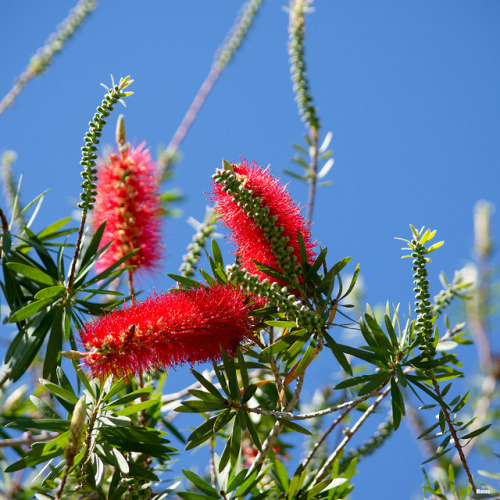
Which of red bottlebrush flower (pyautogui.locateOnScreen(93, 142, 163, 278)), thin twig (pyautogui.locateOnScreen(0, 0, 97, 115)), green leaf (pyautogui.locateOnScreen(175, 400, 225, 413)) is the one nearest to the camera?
green leaf (pyautogui.locateOnScreen(175, 400, 225, 413))

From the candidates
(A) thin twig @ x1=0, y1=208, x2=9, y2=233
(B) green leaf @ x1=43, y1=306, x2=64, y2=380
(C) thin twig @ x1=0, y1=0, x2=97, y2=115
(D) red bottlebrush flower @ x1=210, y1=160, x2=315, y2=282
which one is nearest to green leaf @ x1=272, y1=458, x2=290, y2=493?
(D) red bottlebrush flower @ x1=210, y1=160, x2=315, y2=282

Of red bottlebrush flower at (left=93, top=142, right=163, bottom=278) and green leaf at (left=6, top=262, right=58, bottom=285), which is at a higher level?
red bottlebrush flower at (left=93, top=142, right=163, bottom=278)

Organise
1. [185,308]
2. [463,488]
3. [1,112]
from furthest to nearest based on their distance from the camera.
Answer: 1. [1,112]
2. [463,488]
3. [185,308]

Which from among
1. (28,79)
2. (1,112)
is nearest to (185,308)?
(1,112)

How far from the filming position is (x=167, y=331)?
1.45 meters

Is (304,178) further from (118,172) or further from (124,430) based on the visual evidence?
(124,430)

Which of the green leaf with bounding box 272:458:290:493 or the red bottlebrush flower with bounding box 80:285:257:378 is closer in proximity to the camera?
the red bottlebrush flower with bounding box 80:285:257:378

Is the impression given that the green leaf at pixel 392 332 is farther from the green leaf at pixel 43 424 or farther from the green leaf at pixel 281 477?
the green leaf at pixel 43 424

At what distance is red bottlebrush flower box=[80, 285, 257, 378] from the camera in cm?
142

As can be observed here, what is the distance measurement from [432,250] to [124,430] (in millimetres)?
828

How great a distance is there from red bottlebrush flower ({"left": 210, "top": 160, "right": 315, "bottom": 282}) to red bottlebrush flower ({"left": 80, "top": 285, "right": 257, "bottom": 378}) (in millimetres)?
104

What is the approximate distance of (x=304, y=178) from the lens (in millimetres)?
2484

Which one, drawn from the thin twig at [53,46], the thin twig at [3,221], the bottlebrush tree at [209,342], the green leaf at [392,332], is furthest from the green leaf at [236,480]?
A: the thin twig at [53,46]

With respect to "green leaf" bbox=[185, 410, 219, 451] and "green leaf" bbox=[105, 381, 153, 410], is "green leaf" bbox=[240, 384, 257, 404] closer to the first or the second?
"green leaf" bbox=[185, 410, 219, 451]
